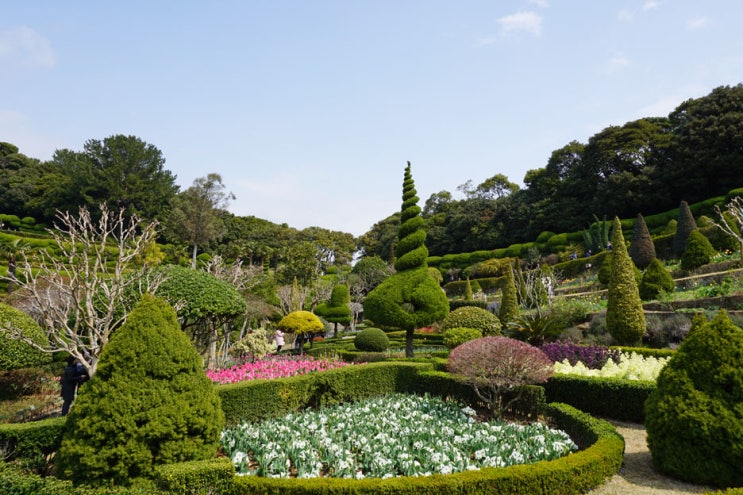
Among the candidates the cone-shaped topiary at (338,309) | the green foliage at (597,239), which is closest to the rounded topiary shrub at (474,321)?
the cone-shaped topiary at (338,309)

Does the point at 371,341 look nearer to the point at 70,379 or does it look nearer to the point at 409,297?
the point at 409,297

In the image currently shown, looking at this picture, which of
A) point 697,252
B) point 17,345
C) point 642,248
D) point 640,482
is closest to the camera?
point 640,482

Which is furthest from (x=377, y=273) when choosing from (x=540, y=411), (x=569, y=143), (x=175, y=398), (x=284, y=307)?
(x=175, y=398)

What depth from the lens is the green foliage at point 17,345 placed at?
35.1ft

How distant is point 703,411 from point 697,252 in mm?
19272

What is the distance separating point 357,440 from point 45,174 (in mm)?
65042

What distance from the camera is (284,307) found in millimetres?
33250

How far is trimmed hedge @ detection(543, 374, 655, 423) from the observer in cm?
829

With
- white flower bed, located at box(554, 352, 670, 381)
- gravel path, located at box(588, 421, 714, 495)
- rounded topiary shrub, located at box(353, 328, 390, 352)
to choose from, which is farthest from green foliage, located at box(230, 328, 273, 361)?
gravel path, located at box(588, 421, 714, 495)

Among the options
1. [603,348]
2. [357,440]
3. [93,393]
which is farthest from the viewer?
[603,348]

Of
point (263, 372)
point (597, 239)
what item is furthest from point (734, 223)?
point (263, 372)

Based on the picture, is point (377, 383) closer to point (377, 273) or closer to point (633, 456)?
point (633, 456)

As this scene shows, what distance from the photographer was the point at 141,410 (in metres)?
4.98

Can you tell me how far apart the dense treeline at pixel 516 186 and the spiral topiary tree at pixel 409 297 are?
23.6 metres
